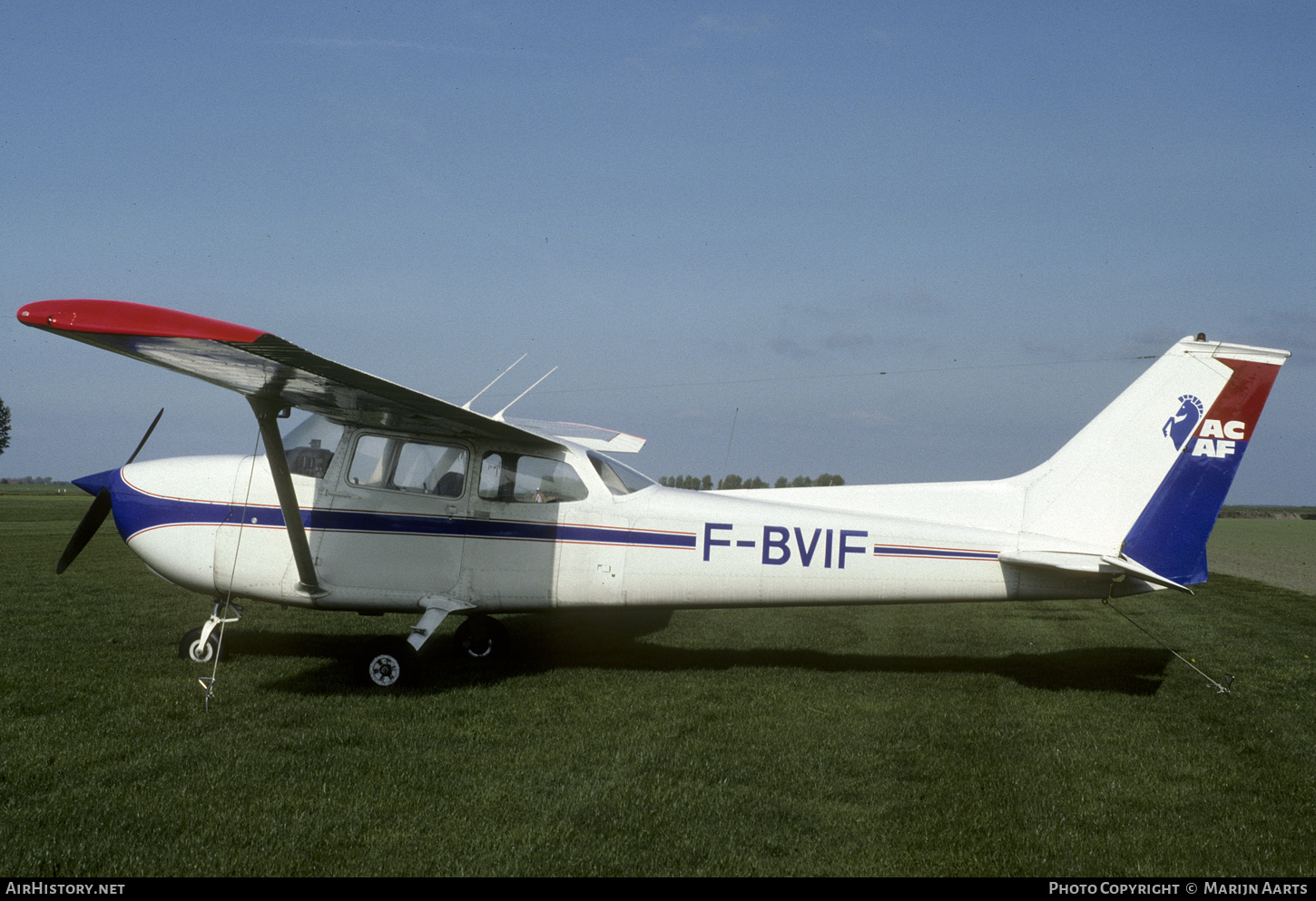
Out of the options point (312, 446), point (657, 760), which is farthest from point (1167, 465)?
point (312, 446)

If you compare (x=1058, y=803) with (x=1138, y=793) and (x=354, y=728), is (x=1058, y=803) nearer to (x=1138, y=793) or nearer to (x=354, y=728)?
(x=1138, y=793)

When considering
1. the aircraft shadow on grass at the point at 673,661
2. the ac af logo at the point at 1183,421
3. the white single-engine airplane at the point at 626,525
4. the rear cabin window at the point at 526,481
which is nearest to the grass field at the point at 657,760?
the aircraft shadow on grass at the point at 673,661

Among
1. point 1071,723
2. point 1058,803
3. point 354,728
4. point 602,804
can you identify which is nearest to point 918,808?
point 1058,803

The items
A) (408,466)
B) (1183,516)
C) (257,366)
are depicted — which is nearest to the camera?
(257,366)

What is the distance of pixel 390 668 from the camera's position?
6.64m

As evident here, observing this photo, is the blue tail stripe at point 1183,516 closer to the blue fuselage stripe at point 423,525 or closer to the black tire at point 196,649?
the blue fuselage stripe at point 423,525

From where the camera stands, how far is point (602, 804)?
4.30 meters

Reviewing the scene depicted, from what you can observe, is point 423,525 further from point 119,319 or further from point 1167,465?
point 1167,465

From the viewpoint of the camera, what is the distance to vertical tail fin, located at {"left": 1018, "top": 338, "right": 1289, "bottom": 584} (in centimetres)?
685

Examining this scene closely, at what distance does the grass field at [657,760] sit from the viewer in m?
3.78

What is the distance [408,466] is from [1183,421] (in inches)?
245

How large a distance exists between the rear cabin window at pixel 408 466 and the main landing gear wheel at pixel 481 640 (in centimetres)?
184

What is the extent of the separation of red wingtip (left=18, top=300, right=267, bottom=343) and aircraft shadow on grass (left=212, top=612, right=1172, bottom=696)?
9.61 feet
